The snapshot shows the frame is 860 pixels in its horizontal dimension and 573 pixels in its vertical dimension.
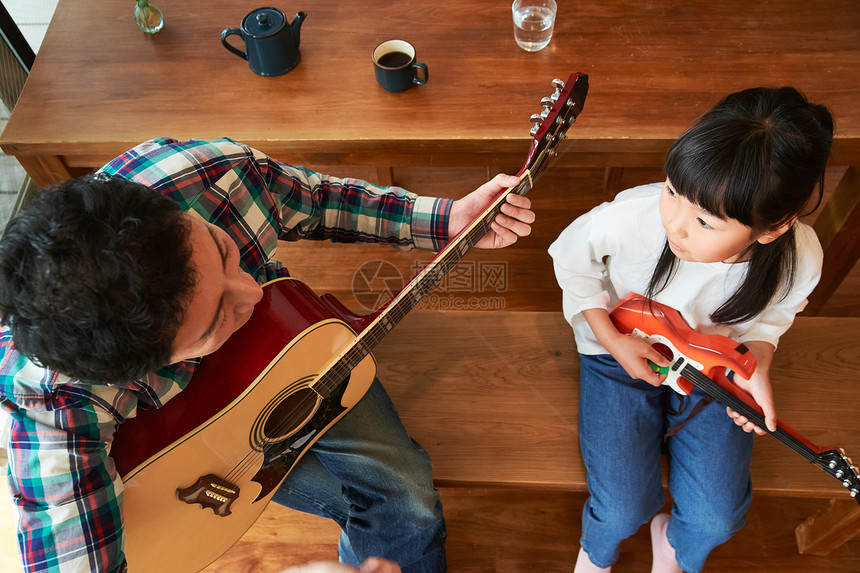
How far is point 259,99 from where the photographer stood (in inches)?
57.2

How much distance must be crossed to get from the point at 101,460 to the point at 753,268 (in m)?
1.05

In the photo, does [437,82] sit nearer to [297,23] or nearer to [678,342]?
[297,23]

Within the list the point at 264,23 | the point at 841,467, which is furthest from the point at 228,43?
the point at 841,467

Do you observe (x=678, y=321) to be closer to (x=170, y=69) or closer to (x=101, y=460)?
(x=101, y=460)

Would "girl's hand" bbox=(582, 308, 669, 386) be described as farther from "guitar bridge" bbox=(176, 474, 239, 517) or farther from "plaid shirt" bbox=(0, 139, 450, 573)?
"guitar bridge" bbox=(176, 474, 239, 517)

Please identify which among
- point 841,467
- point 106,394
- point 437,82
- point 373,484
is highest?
point 437,82

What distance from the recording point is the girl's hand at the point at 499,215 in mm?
1168

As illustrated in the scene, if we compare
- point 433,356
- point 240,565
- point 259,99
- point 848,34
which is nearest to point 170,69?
point 259,99

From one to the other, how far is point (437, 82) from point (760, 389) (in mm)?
875

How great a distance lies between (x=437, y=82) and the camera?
145 cm

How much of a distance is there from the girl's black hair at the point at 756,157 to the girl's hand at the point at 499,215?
26cm

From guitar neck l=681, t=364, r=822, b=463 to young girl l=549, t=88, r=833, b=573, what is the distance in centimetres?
2

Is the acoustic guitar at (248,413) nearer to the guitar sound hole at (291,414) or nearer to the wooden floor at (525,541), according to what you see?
the guitar sound hole at (291,414)

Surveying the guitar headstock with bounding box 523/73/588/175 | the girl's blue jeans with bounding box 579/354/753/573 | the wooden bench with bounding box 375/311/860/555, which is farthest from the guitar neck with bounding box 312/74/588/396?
the girl's blue jeans with bounding box 579/354/753/573
